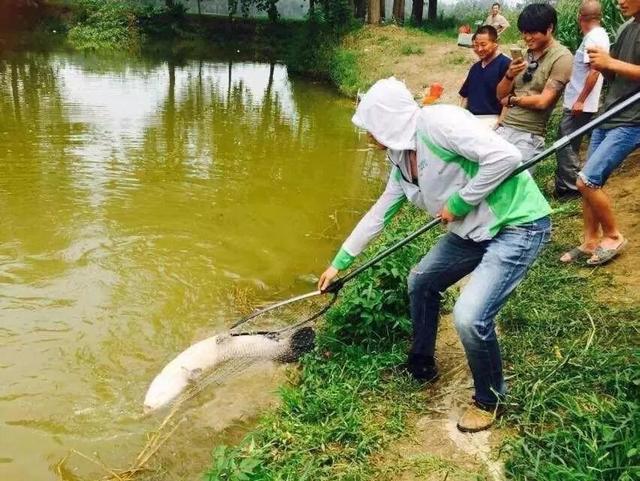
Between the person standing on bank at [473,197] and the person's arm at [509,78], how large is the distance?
2.44 m

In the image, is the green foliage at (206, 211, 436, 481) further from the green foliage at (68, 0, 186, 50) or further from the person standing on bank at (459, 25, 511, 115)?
the green foliage at (68, 0, 186, 50)

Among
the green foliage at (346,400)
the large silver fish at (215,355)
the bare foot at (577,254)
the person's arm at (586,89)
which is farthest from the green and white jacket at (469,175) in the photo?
the person's arm at (586,89)

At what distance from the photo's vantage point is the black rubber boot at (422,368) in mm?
3525

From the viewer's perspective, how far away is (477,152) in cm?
255

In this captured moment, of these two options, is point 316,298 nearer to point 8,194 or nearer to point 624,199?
point 624,199

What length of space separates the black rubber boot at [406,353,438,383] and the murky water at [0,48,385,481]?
1123mm

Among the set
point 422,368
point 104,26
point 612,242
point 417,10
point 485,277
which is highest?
point 417,10

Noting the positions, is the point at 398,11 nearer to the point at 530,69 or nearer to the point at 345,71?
the point at 345,71

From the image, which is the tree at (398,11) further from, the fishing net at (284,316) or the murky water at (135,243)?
the fishing net at (284,316)

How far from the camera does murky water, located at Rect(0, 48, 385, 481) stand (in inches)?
149

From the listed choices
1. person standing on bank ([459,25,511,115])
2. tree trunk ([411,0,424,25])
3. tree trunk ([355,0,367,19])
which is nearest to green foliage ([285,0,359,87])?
tree trunk ([355,0,367,19])

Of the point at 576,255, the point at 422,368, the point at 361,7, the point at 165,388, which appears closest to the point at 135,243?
the point at 165,388

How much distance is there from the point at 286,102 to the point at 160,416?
42.8 ft

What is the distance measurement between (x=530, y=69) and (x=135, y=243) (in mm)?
4493
